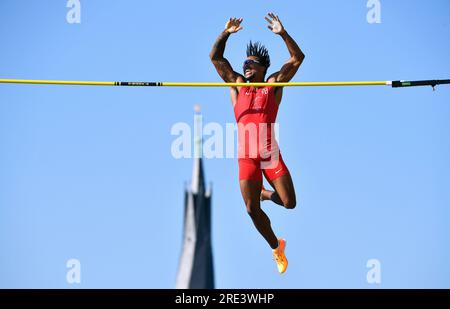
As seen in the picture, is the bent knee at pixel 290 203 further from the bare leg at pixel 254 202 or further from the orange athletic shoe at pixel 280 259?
the orange athletic shoe at pixel 280 259

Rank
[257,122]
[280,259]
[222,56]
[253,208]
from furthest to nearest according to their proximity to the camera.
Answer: [280,259]
[222,56]
[257,122]
[253,208]

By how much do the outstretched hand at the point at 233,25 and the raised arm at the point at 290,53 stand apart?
544 mm

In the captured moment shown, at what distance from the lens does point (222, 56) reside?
22.7 metres

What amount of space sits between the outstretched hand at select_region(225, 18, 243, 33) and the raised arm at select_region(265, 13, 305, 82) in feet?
1.78

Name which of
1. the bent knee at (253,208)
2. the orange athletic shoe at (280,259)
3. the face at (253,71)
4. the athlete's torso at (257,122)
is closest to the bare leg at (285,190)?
the bent knee at (253,208)

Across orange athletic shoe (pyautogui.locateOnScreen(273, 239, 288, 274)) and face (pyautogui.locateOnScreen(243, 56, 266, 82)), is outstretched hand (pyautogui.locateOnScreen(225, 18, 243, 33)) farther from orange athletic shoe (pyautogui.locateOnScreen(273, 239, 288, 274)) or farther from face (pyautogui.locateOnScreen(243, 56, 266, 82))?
orange athletic shoe (pyautogui.locateOnScreen(273, 239, 288, 274))

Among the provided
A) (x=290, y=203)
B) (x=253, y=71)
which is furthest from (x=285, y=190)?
(x=253, y=71)

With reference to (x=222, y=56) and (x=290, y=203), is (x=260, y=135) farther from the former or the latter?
(x=222, y=56)

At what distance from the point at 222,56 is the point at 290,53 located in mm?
1331

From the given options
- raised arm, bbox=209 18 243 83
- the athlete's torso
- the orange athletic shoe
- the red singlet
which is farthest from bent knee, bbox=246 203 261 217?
raised arm, bbox=209 18 243 83

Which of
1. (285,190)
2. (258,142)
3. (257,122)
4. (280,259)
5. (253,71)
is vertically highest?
(253,71)

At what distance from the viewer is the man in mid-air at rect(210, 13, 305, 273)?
21969mm
